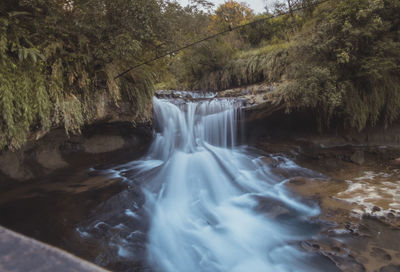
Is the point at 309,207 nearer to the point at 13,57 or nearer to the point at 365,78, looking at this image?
the point at 365,78

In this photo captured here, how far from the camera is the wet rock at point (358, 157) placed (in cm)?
681

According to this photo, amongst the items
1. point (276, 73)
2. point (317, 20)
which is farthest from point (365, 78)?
point (276, 73)

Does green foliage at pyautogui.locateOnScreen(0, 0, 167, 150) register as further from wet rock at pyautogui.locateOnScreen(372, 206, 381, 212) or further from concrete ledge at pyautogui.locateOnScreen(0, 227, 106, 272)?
wet rock at pyautogui.locateOnScreen(372, 206, 381, 212)

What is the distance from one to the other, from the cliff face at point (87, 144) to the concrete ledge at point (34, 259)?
4.06 m

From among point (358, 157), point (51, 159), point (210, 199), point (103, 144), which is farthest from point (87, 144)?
point (358, 157)

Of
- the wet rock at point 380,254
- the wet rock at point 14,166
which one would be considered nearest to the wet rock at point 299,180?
the wet rock at point 380,254

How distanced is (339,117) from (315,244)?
16.3 feet

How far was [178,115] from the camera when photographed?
7.66 meters

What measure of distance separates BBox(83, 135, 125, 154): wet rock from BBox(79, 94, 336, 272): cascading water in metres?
0.65

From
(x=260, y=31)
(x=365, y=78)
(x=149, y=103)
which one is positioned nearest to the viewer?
(x=149, y=103)

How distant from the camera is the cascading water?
3.60 meters

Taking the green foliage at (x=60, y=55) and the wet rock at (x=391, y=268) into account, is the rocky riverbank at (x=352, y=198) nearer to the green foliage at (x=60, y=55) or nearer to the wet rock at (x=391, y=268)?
the wet rock at (x=391, y=268)

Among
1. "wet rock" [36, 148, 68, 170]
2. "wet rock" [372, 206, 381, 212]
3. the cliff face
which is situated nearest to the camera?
"wet rock" [372, 206, 381, 212]

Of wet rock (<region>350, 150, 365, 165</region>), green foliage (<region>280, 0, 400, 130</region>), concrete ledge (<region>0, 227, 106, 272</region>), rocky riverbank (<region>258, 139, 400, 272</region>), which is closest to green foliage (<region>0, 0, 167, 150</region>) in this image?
concrete ledge (<region>0, 227, 106, 272</region>)
